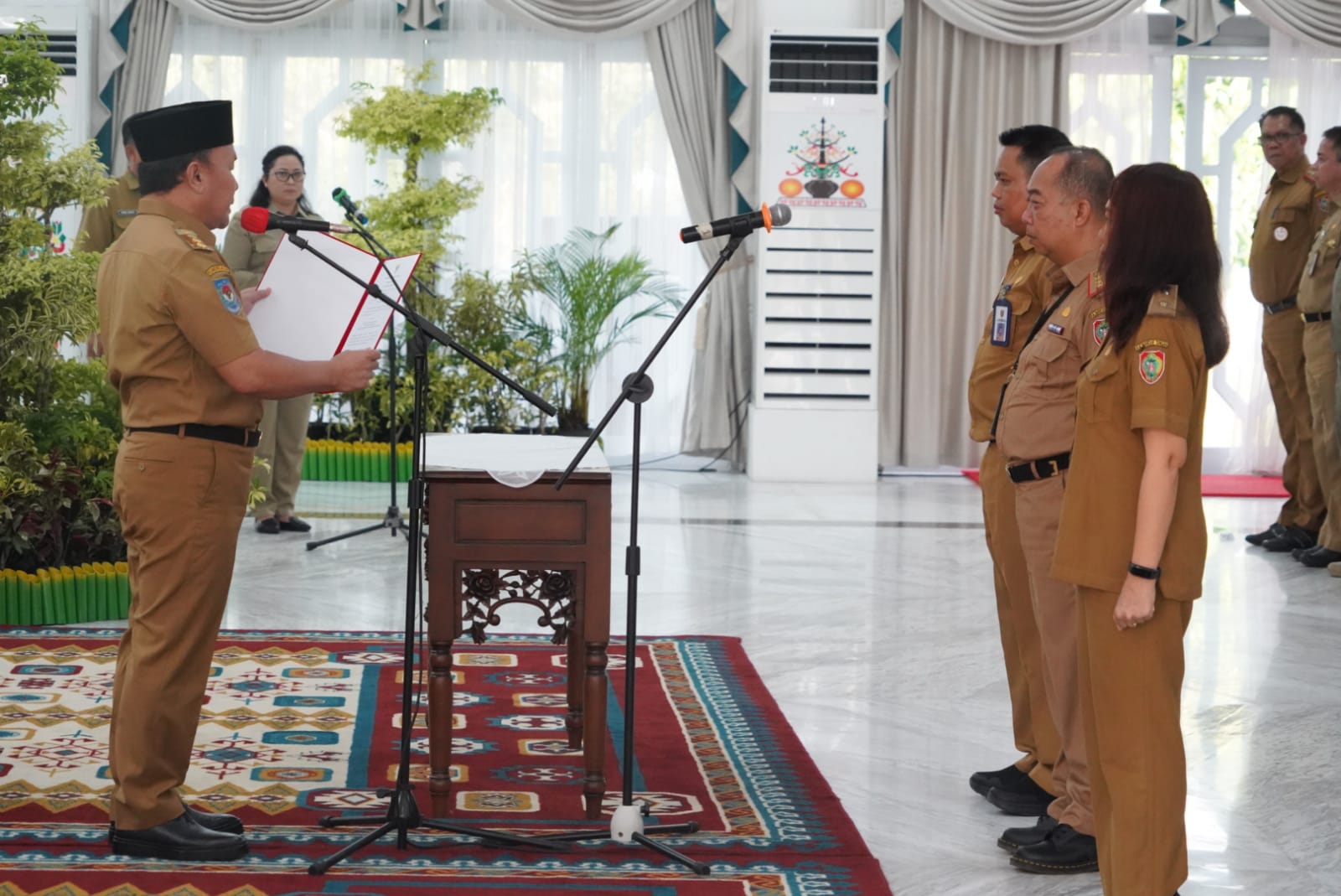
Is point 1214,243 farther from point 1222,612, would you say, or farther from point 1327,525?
point 1327,525

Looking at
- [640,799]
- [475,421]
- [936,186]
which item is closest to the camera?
[640,799]

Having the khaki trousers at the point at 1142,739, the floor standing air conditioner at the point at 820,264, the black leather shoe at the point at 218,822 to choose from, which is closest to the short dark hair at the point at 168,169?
the black leather shoe at the point at 218,822

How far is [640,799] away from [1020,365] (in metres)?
1.27

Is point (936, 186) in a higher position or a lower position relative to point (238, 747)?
higher

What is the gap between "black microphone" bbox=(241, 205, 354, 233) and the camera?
278cm

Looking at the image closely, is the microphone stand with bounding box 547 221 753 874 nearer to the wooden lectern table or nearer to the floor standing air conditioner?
the wooden lectern table

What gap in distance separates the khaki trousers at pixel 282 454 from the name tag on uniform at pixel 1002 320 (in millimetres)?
4016

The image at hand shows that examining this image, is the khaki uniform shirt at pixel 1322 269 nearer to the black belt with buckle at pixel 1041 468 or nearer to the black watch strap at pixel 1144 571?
the black belt with buckle at pixel 1041 468

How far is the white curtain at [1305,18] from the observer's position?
8.86 m

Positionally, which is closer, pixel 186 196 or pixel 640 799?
pixel 186 196

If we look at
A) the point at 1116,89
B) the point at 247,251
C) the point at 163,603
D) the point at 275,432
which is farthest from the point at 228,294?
the point at 1116,89

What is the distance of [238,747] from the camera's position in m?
3.69

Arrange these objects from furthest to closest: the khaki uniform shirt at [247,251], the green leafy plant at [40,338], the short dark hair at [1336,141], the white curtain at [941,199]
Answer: the white curtain at [941,199], the khaki uniform shirt at [247,251], the short dark hair at [1336,141], the green leafy plant at [40,338]

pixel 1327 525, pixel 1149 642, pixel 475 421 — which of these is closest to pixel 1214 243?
pixel 1149 642
